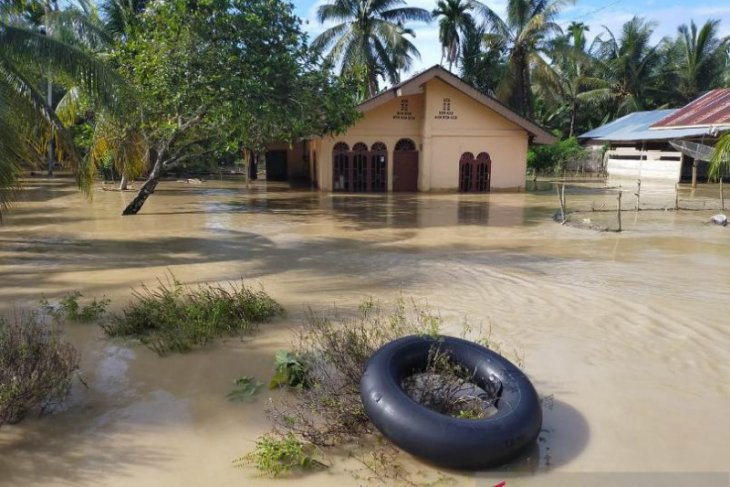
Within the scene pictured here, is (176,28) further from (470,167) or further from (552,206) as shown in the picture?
(470,167)

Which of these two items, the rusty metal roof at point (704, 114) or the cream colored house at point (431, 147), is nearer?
the cream colored house at point (431, 147)

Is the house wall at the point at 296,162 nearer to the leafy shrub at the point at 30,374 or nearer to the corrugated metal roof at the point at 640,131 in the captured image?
the corrugated metal roof at the point at 640,131

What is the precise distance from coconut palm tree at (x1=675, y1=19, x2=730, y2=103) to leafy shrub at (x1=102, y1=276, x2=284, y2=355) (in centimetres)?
3826

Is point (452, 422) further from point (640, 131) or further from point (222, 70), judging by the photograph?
point (640, 131)

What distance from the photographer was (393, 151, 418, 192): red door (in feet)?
82.2

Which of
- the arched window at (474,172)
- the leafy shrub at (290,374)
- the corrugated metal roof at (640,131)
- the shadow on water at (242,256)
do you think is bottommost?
the leafy shrub at (290,374)

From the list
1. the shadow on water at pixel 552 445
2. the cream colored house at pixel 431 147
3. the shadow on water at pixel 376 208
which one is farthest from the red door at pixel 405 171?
the shadow on water at pixel 552 445

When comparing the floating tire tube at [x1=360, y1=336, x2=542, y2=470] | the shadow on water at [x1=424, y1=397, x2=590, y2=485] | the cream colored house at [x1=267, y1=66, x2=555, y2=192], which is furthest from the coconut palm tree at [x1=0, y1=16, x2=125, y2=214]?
the cream colored house at [x1=267, y1=66, x2=555, y2=192]

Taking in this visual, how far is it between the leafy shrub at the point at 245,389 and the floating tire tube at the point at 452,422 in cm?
123

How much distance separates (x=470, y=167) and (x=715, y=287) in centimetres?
1713

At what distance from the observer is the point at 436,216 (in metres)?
17.1

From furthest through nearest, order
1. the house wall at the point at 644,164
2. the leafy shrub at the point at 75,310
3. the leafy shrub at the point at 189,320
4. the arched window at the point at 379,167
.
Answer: the house wall at the point at 644,164 → the arched window at the point at 379,167 → the leafy shrub at the point at 75,310 → the leafy shrub at the point at 189,320

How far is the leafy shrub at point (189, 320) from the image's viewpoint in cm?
601

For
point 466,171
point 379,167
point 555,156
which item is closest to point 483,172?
point 466,171
